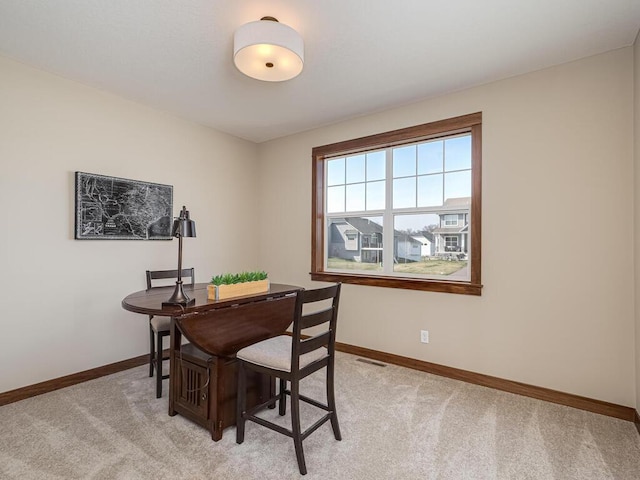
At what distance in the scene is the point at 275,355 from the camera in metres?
1.85

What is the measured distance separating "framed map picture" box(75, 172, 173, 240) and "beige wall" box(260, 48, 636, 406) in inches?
97.7

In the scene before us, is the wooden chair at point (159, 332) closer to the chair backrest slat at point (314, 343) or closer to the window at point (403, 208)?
the chair backrest slat at point (314, 343)

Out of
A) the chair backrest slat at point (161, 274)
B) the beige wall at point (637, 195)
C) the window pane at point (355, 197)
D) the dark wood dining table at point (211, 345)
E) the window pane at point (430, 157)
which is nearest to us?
the dark wood dining table at point (211, 345)

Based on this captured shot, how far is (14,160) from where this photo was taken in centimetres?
247

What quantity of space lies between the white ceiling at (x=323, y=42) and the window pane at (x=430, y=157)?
435 millimetres

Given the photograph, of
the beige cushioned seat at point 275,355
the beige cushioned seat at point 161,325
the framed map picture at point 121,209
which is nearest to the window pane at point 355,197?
the framed map picture at point 121,209

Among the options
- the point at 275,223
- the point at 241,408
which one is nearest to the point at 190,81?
the point at 275,223

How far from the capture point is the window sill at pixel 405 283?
2.86 metres

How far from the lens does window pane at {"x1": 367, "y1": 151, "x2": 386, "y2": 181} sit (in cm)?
349

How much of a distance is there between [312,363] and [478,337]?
5.34 ft

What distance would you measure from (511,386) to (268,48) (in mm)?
2893

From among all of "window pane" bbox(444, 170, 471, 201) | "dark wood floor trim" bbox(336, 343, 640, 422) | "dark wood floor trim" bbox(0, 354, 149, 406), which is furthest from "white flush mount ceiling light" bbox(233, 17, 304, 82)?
"dark wood floor trim" bbox(0, 354, 149, 406)

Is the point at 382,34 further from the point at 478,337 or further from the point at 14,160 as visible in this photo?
the point at 14,160

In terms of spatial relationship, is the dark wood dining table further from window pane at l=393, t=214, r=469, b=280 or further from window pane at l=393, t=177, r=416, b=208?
window pane at l=393, t=177, r=416, b=208
